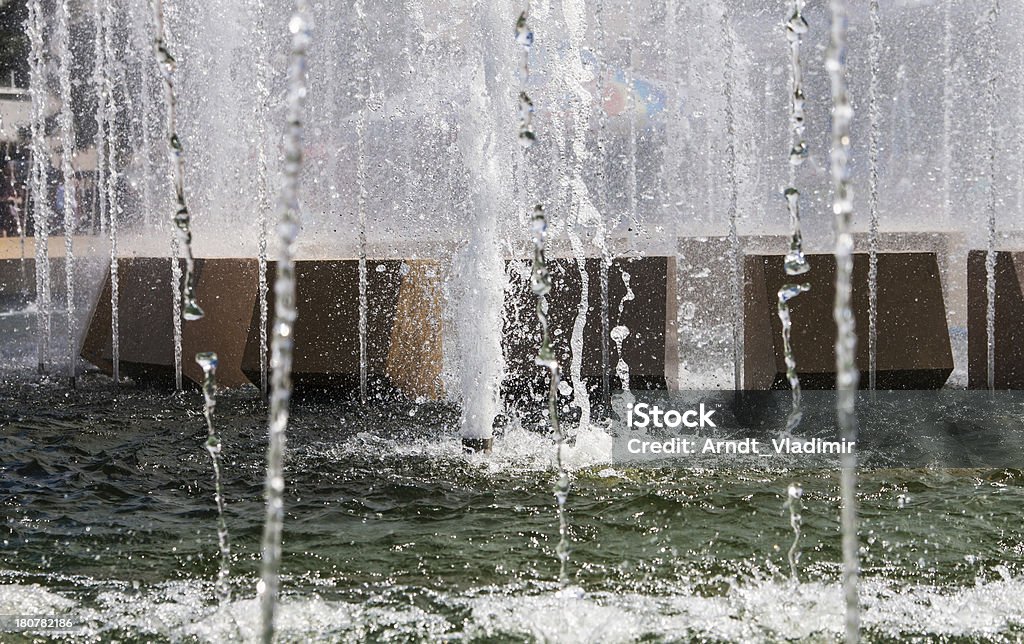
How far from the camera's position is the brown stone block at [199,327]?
7.33 metres

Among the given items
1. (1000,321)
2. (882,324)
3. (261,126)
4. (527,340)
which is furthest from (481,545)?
(261,126)

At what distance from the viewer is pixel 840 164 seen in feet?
7.37

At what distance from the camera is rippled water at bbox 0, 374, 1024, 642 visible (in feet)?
9.43

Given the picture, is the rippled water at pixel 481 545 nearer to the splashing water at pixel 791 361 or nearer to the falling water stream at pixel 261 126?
the splashing water at pixel 791 361

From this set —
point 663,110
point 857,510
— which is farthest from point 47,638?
point 663,110

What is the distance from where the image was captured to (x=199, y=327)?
7.31 metres

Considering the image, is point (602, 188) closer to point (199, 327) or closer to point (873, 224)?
point (873, 224)

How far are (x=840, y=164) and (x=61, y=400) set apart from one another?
19.2ft

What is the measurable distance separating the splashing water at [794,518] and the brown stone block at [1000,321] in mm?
2946

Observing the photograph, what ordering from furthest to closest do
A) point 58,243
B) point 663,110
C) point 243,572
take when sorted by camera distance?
point 58,243 → point 663,110 → point 243,572

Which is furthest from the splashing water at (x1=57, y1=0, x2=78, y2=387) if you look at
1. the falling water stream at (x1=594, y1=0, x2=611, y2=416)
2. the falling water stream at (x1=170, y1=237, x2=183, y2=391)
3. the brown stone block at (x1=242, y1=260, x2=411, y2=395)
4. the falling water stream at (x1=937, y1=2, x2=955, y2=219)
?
the falling water stream at (x1=937, y1=2, x2=955, y2=219)

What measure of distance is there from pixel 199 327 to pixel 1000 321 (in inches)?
205

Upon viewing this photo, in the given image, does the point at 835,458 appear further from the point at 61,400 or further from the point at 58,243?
the point at 58,243

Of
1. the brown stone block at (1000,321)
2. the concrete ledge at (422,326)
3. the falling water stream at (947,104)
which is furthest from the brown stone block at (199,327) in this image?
the falling water stream at (947,104)
